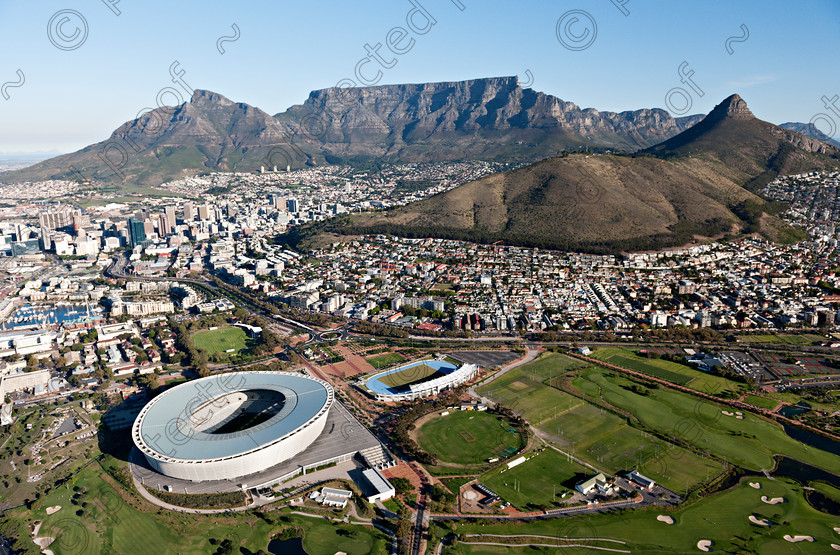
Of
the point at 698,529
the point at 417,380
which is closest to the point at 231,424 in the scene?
the point at 417,380

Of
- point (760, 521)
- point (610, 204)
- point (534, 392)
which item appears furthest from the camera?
point (610, 204)

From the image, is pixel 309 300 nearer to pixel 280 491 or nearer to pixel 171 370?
pixel 171 370

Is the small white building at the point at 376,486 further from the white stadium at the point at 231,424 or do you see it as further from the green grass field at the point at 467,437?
the white stadium at the point at 231,424

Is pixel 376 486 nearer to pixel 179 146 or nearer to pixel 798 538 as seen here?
pixel 798 538

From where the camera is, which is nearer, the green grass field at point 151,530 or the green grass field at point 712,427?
the green grass field at point 151,530

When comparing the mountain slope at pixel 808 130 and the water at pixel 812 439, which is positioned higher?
the mountain slope at pixel 808 130

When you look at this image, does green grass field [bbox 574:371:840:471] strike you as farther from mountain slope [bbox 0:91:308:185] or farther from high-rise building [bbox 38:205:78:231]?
mountain slope [bbox 0:91:308:185]

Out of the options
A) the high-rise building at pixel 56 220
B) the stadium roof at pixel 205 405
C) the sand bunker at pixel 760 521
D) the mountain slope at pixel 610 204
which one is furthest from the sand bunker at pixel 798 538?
the high-rise building at pixel 56 220
